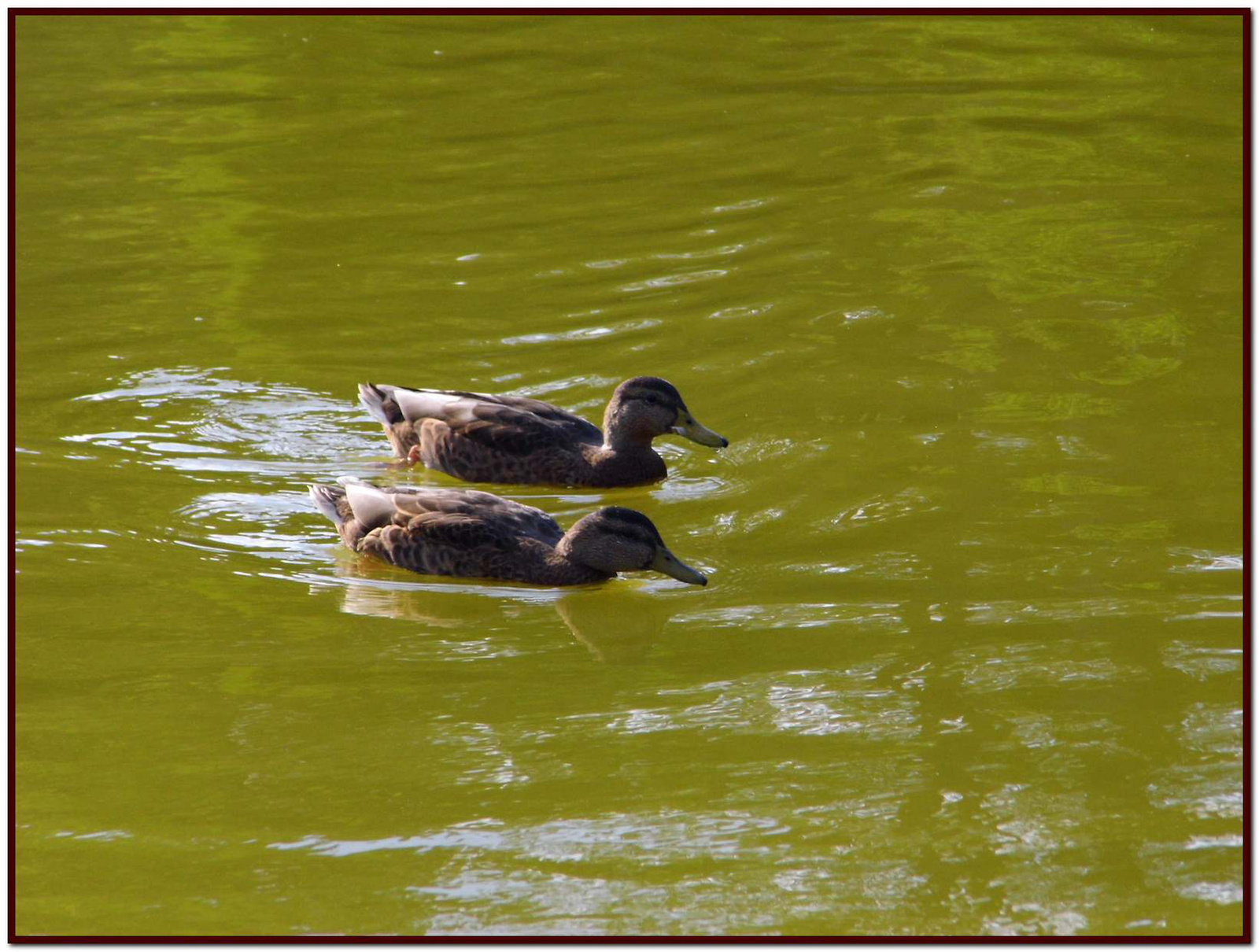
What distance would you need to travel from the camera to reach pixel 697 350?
10.9m

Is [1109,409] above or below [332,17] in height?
below

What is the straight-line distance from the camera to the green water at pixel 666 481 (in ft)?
18.9

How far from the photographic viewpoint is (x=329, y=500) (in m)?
8.67

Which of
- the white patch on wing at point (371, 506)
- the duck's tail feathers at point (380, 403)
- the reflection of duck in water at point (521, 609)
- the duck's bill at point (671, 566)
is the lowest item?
the reflection of duck in water at point (521, 609)

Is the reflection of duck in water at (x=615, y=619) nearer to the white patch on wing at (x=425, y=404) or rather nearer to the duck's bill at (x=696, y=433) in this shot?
the duck's bill at (x=696, y=433)

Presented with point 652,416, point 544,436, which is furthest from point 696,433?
point 544,436

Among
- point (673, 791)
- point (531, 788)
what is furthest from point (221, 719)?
point (673, 791)

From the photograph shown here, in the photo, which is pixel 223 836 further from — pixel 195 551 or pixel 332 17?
pixel 332 17

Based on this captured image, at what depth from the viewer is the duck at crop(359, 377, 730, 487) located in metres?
9.38

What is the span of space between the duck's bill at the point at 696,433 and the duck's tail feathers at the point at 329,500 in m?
1.79

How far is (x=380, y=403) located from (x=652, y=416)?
5.37 ft

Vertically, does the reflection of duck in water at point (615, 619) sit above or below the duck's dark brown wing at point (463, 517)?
below

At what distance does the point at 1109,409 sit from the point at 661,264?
→ 138 inches

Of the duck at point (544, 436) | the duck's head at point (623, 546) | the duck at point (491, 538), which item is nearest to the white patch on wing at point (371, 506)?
the duck at point (491, 538)
